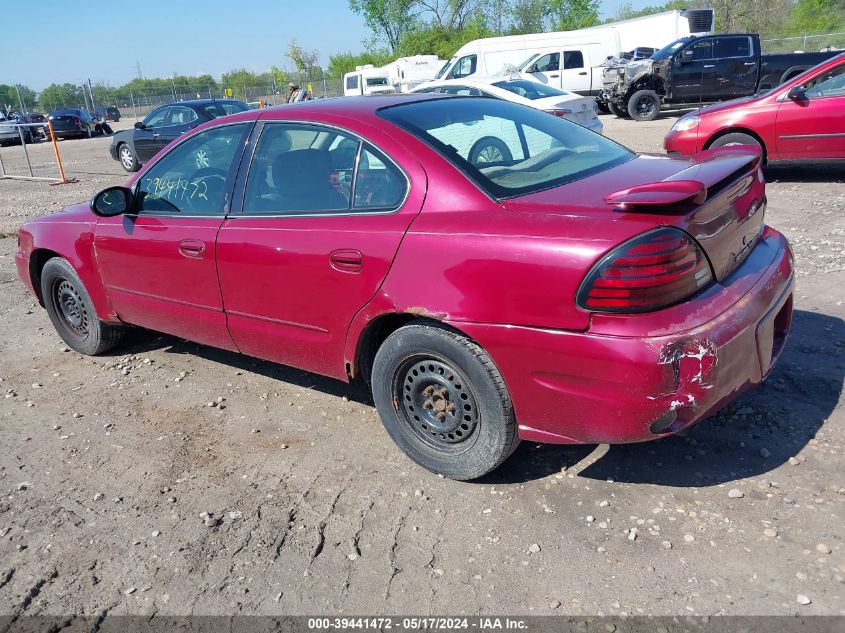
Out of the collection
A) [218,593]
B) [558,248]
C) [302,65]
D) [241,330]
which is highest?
[302,65]

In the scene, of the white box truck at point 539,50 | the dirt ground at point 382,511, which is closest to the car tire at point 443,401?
the dirt ground at point 382,511

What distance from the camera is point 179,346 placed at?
524 centimetres

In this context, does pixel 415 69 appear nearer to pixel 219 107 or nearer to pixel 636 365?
pixel 219 107

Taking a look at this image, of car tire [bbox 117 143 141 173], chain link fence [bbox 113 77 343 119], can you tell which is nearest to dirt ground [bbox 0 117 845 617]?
car tire [bbox 117 143 141 173]

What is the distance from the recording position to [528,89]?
1462cm

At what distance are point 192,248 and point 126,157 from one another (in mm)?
14876

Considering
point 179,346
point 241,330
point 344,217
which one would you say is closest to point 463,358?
point 344,217

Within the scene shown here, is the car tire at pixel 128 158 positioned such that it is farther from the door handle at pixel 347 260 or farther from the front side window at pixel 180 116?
the door handle at pixel 347 260

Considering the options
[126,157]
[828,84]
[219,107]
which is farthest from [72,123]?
[828,84]

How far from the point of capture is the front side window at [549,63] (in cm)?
2366

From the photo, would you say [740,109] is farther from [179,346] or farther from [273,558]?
[273,558]

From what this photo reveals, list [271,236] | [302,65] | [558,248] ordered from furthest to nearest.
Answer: [302,65]
[271,236]
[558,248]

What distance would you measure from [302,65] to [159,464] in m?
71.0

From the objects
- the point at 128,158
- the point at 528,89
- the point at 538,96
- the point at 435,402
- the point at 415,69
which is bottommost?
the point at 435,402
